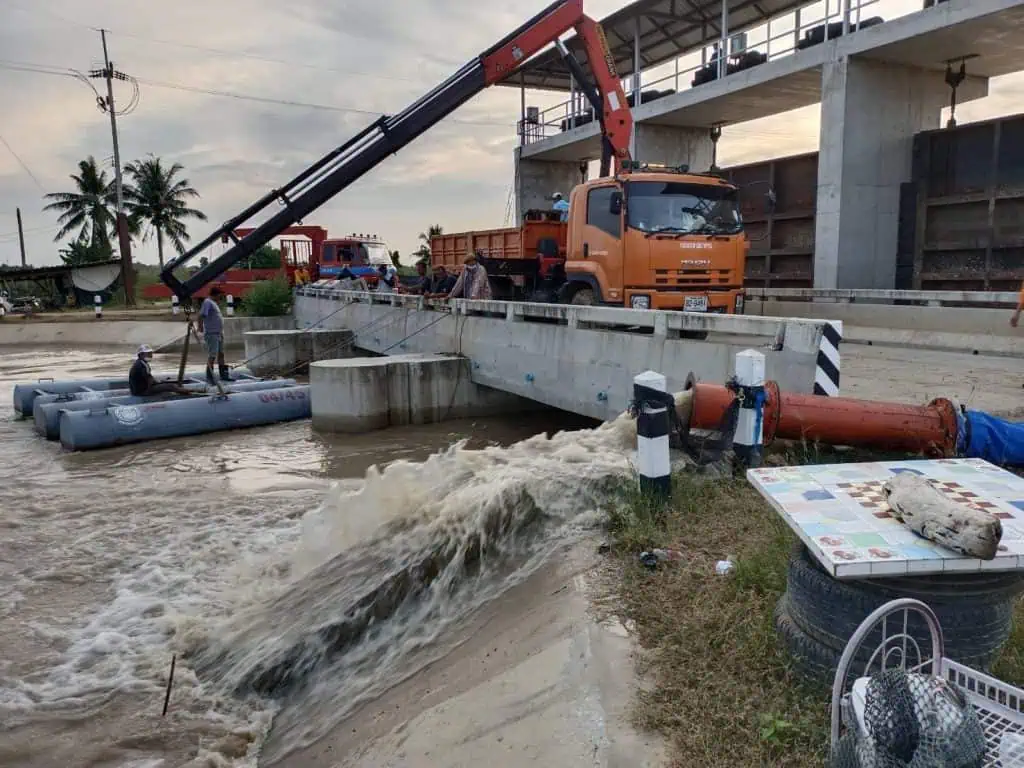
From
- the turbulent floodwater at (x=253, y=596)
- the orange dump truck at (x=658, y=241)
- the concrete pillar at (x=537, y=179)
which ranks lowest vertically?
the turbulent floodwater at (x=253, y=596)

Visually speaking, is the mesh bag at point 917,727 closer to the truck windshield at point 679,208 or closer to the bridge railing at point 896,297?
the truck windshield at point 679,208

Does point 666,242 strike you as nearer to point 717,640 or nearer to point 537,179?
point 717,640

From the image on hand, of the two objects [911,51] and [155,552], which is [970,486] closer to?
[155,552]

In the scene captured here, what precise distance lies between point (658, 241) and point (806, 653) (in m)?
7.88

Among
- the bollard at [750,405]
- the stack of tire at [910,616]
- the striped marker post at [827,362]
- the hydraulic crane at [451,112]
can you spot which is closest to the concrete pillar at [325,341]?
the hydraulic crane at [451,112]

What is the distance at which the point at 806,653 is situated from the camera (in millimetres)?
2756

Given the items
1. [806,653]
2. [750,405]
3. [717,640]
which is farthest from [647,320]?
[806,653]

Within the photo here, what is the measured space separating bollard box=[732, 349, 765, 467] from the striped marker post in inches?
59.5

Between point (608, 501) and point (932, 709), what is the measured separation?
321 centimetres

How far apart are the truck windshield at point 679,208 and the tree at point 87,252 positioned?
42.9 metres

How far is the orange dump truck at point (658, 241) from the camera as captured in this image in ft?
32.9

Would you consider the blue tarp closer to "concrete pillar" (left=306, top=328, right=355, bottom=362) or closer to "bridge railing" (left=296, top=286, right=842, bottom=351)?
"bridge railing" (left=296, top=286, right=842, bottom=351)

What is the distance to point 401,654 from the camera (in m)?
4.17

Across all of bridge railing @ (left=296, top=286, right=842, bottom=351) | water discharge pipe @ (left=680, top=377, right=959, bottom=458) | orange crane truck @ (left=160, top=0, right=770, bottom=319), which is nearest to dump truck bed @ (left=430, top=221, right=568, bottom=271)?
orange crane truck @ (left=160, top=0, right=770, bottom=319)
